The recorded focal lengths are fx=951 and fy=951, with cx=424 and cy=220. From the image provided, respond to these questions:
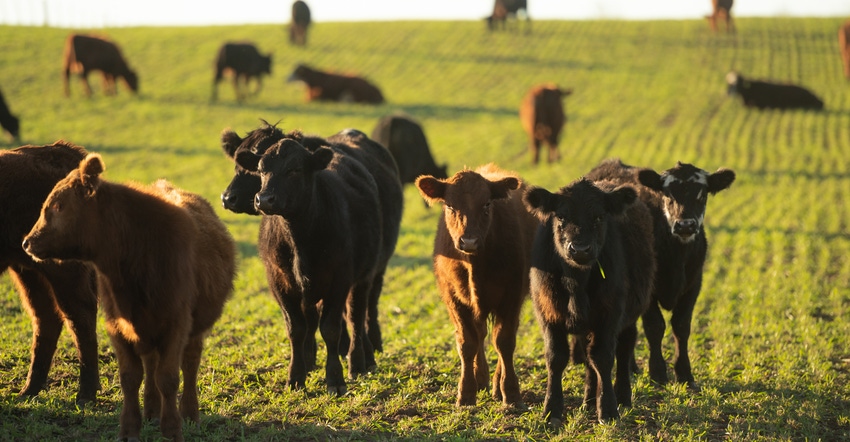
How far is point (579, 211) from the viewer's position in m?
6.99

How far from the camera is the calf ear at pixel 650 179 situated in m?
8.54

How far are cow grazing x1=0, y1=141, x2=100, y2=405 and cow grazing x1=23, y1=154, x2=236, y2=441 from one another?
1.16 meters

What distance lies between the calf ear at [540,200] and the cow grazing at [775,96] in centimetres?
2991

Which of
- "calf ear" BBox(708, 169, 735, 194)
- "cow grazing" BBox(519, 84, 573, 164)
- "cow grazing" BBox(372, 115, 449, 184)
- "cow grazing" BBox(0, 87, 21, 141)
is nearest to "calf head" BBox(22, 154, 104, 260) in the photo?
"calf ear" BBox(708, 169, 735, 194)

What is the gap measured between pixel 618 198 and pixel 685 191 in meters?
1.52

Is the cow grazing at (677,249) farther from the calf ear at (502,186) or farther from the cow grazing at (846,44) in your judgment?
the cow grazing at (846,44)

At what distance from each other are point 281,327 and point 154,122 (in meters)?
22.0

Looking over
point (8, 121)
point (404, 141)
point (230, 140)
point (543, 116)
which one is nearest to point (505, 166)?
point (543, 116)

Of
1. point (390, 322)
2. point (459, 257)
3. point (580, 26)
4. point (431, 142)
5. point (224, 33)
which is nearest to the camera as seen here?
point (459, 257)

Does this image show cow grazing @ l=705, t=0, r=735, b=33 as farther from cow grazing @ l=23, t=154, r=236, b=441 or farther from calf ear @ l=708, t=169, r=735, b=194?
cow grazing @ l=23, t=154, r=236, b=441

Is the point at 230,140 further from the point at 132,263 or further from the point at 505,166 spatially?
the point at 505,166

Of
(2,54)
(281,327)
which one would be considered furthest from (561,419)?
(2,54)

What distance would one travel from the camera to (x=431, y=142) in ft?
94.2

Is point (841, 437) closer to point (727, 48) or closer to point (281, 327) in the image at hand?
point (281, 327)
